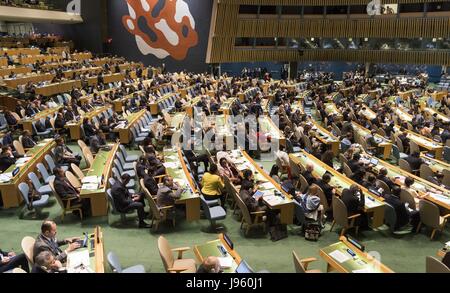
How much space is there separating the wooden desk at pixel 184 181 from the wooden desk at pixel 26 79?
1281 centimetres

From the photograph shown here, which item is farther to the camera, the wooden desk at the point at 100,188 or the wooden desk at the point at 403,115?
the wooden desk at the point at 403,115

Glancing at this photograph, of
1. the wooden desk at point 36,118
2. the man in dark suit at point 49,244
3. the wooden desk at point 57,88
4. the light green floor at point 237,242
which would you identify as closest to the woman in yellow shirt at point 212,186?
the light green floor at point 237,242

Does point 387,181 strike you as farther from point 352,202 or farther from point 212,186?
point 212,186

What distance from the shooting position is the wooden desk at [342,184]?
780 centimetres

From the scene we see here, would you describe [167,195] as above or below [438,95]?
below

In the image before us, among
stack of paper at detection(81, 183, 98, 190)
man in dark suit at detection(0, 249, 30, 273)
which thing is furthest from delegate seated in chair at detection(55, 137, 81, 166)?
man in dark suit at detection(0, 249, 30, 273)

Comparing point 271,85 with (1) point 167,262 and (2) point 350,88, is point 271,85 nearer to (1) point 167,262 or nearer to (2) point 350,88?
(2) point 350,88

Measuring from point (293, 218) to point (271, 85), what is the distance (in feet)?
57.7

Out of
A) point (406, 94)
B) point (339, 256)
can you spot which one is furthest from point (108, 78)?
point (339, 256)

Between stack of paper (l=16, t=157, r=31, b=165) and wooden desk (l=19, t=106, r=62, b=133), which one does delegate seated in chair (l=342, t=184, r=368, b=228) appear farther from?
wooden desk (l=19, t=106, r=62, b=133)

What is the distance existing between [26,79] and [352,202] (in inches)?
742

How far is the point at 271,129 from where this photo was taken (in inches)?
555

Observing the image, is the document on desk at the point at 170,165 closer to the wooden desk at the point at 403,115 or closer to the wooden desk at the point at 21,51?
the wooden desk at the point at 403,115
